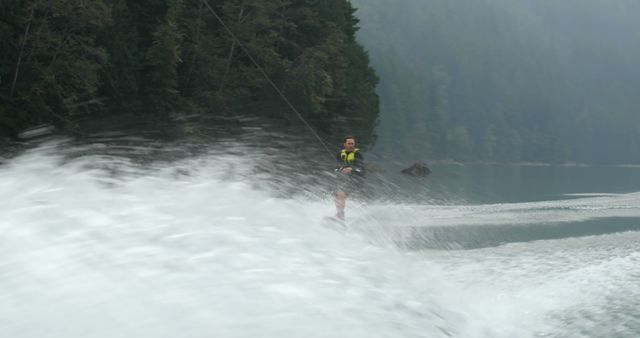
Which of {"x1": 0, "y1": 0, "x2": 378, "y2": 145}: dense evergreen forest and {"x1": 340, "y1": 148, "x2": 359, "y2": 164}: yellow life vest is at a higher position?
{"x1": 0, "y1": 0, "x2": 378, "y2": 145}: dense evergreen forest

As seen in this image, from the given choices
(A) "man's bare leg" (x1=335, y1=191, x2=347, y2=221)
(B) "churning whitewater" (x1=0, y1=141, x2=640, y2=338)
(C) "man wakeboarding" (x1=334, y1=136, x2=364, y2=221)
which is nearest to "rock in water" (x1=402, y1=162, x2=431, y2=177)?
(C) "man wakeboarding" (x1=334, y1=136, x2=364, y2=221)

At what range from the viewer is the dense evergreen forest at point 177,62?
103ft

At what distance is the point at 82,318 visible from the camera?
393 centimetres

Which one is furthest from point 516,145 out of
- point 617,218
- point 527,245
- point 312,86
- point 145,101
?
point 527,245

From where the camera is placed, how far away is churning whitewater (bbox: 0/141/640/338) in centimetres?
411

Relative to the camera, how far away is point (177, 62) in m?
41.1

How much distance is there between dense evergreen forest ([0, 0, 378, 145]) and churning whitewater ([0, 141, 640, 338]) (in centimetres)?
2154

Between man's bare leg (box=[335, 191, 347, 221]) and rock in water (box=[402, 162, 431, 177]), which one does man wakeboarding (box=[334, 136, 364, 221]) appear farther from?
rock in water (box=[402, 162, 431, 177])

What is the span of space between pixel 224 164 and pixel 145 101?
99.8ft

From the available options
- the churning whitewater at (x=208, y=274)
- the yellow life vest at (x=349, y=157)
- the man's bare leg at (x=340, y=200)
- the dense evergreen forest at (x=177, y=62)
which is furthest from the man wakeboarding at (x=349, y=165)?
the dense evergreen forest at (x=177, y=62)

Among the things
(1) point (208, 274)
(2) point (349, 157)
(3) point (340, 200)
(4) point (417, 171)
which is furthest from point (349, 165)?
(4) point (417, 171)

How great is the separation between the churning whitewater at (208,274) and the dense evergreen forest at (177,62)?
2154cm

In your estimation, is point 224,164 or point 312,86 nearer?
point 224,164

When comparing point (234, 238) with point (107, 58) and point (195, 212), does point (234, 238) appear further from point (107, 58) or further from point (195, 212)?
point (107, 58)
